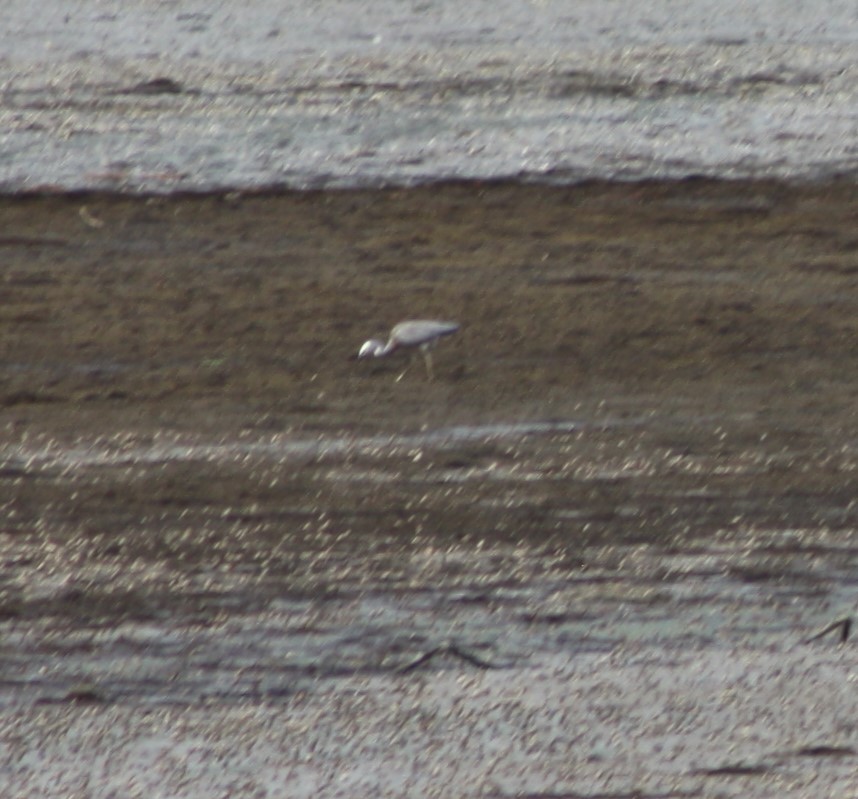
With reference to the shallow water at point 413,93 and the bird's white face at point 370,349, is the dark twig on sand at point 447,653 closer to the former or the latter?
the bird's white face at point 370,349

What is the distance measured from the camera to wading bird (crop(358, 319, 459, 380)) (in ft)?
6.52

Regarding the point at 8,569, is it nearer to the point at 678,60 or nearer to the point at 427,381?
the point at 427,381

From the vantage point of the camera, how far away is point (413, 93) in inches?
83.7

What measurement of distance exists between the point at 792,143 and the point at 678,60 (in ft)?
0.70

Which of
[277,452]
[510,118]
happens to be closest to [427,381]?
[277,452]

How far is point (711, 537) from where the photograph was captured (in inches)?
75.3

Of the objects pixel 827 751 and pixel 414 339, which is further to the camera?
pixel 414 339

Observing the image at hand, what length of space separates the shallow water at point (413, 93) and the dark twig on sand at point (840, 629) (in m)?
0.67

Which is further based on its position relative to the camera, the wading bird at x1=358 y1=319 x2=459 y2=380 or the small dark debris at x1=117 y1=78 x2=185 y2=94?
the small dark debris at x1=117 y1=78 x2=185 y2=94

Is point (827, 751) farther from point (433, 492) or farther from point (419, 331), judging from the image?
point (419, 331)

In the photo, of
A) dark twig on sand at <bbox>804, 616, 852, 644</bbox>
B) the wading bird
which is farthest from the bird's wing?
dark twig on sand at <bbox>804, 616, 852, 644</bbox>

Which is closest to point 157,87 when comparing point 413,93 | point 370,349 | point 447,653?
point 413,93

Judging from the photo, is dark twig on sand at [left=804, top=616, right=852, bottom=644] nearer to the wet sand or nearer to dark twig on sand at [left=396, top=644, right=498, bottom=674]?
the wet sand

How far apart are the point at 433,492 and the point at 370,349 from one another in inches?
9.0
